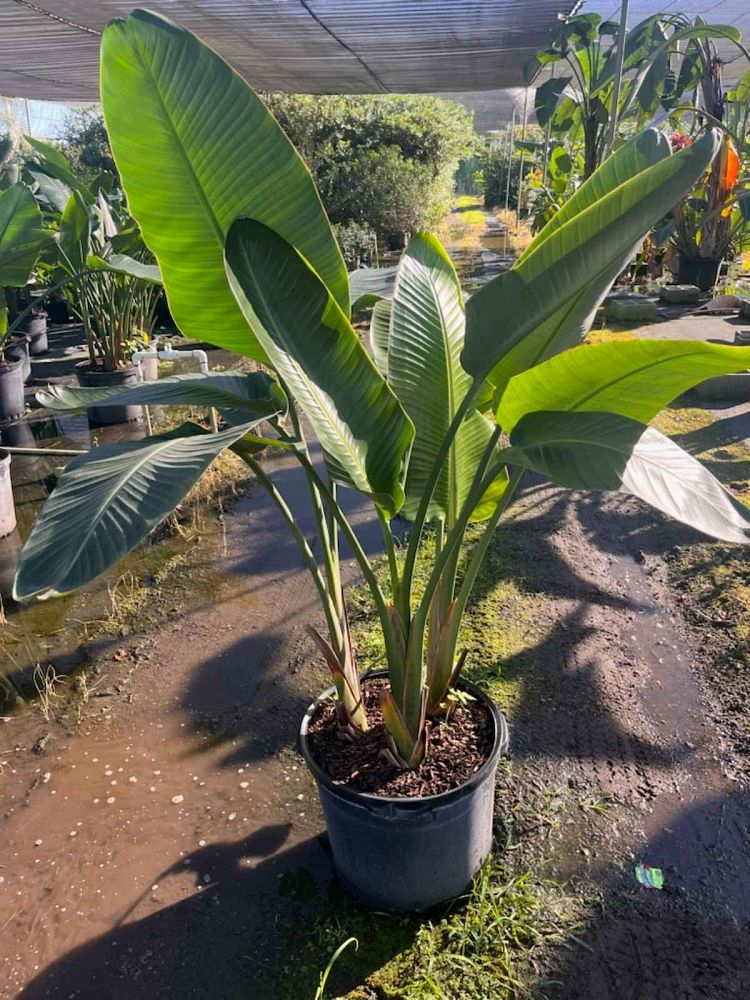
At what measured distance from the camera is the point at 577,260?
101cm

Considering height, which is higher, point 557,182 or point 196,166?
point 557,182

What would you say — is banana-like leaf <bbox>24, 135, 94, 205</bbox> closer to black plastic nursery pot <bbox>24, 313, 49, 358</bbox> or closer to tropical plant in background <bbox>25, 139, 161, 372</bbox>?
tropical plant in background <bbox>25, 139, 161, 372</bbox>

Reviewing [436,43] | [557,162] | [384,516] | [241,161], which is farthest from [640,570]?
[557,162]

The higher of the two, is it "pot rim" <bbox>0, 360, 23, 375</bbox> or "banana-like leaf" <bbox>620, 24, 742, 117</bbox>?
"banana-like leaf" <bbox>620, 24, 742, 117</bbox>

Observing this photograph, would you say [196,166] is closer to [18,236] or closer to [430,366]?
[430,366]

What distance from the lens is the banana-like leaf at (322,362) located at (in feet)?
3.73

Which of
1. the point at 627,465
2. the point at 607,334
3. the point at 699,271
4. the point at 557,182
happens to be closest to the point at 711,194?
the point at 699,271

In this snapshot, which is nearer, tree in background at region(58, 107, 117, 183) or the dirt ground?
the dirt ground

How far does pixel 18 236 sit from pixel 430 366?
2373 millimetres

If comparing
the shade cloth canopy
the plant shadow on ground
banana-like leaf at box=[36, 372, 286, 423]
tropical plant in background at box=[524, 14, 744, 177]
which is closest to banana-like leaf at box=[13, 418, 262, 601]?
banana-like leaf at box=[36, 372, 286, 423]

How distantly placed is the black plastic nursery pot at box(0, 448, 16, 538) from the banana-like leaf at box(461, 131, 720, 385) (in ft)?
9.22

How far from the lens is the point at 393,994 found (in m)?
1.43

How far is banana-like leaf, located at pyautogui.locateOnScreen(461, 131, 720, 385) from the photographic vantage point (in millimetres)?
965

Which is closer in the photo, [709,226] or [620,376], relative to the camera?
[620,376]
